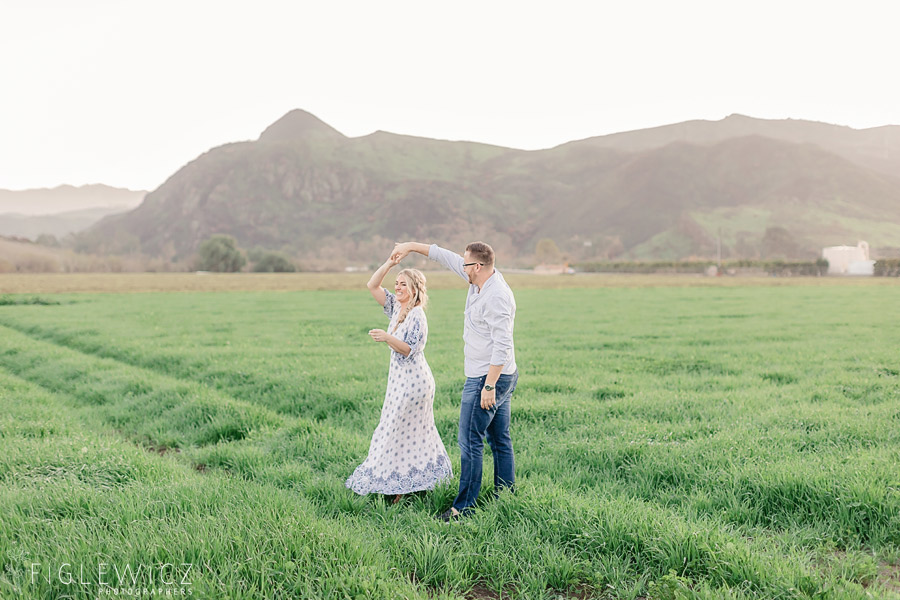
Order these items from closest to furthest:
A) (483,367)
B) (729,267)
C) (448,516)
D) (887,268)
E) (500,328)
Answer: (500,328) < (483,367) < (448,516) < (887,268) < (729,267)

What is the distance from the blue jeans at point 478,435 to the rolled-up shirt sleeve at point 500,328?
321mm

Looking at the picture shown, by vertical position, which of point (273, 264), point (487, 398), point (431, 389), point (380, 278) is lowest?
point (431, 389)

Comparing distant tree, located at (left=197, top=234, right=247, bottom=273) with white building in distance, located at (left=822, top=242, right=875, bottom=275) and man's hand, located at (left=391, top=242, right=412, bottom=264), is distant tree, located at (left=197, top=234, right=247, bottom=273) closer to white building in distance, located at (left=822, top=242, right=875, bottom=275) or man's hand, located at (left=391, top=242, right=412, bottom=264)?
white building in distance, located at (left=822, top=242, right=875, bottom=275)

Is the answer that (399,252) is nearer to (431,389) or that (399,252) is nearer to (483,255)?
(483,255)

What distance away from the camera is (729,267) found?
121938mm

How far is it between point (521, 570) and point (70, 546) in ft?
12.2

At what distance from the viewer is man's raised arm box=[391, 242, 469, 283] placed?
630cm

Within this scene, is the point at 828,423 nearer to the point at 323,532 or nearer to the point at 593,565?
the point at 593,565

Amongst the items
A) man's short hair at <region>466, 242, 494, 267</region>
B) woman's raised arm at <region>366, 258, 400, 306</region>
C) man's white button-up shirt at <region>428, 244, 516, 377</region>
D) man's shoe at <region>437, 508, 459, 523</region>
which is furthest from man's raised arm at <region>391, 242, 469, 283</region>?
man's shoe at <region>437, 508, 459, 523</region>

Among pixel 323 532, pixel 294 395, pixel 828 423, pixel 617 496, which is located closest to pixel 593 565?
pixel 617 496

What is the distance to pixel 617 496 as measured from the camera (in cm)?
651

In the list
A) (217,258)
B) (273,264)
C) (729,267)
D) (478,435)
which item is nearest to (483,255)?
(478,435)

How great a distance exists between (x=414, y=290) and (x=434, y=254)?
477 mm

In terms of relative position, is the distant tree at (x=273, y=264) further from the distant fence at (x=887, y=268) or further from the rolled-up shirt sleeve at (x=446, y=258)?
the rolled-up shirt sleeve at (x=446, y=258)
